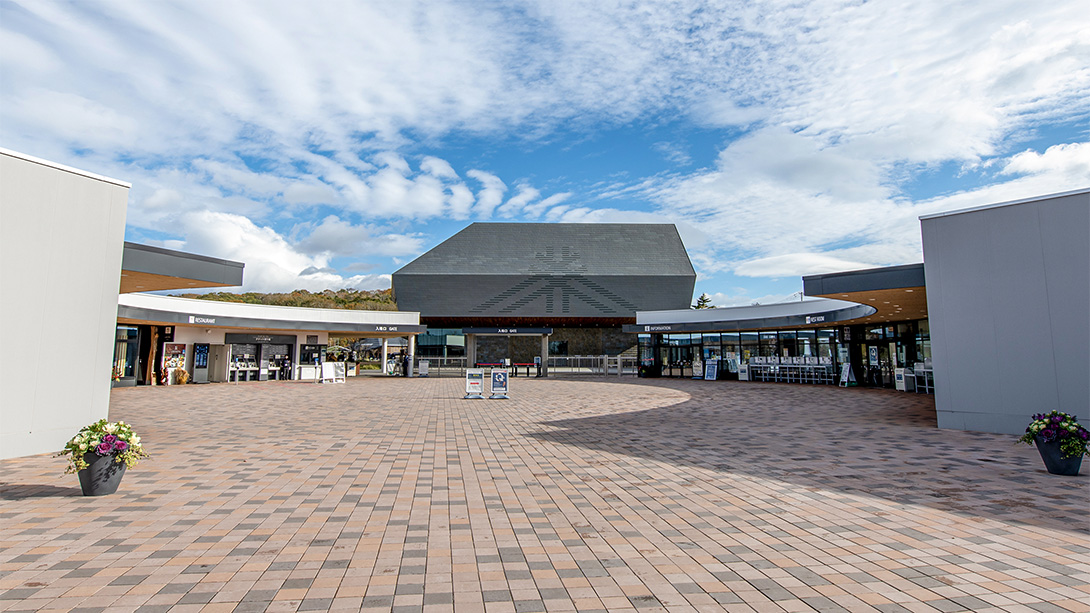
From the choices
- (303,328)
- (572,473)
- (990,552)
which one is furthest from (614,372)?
(990,552)

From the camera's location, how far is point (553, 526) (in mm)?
5238

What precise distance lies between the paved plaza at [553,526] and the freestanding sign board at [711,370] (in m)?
18.5

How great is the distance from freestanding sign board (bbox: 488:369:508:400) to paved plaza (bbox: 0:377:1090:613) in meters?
8.23

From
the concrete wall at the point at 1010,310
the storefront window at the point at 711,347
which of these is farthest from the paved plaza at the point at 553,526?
the storefront window at the point at 711,347

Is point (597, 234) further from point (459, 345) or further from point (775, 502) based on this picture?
point (775, 502)

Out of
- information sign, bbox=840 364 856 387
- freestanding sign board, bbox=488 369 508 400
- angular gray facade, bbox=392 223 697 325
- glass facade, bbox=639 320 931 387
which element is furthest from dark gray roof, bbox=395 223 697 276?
freestanding sign board, bbox=488 369 508 400

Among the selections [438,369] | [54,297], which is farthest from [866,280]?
[438,369]

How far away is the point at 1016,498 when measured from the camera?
6.12 metres

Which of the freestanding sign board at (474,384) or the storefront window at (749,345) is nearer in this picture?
the freestanding sign board at (474,384)

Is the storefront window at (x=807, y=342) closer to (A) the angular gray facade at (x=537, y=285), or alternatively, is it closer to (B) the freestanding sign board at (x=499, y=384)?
(B) the freestanding sign board at (x=499, y=384)

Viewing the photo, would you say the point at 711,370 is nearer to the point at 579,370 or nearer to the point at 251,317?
the point at 579,370

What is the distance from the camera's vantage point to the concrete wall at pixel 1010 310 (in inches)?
374

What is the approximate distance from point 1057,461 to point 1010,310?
158 inches

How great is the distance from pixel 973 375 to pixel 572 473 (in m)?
8.36
